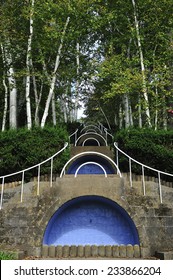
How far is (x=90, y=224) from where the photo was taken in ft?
25.5

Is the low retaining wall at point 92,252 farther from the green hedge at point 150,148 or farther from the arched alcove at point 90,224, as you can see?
the green hedge at point 150,148

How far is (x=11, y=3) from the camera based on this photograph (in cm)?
1383

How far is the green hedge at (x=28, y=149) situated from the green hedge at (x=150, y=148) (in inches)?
87.1

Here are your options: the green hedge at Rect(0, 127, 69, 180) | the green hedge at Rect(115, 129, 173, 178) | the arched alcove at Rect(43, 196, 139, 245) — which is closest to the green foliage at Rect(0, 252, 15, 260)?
the arched alcove at Rect(43, 196, 139, 245)

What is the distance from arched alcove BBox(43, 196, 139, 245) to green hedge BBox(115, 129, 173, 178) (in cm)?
225

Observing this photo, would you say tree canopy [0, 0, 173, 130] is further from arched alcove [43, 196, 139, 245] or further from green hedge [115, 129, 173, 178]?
arched alcove [43, 196, 139, 245]

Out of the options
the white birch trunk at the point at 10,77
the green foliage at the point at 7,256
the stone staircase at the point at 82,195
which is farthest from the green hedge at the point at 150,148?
the white birch trunk at the point at 10,77

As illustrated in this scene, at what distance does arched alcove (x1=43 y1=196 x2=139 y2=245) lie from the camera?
24.4 feet

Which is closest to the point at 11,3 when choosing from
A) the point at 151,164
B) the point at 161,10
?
the point at 161,10

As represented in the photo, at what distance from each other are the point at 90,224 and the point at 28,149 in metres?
3.11

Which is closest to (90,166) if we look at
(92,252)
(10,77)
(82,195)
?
(82,195)

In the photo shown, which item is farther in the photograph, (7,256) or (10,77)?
(10,77)

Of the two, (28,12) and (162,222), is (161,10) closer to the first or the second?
(28,12)

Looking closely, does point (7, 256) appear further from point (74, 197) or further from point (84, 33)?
point (84, 33)
